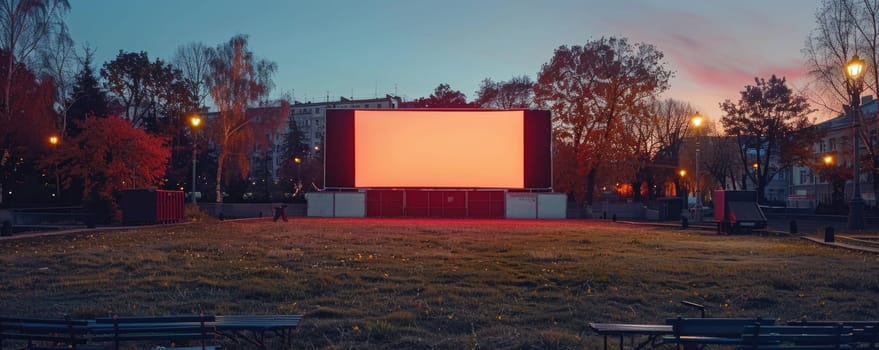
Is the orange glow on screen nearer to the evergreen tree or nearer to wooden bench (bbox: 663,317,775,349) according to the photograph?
the evergreen tree

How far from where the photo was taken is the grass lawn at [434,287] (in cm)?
828

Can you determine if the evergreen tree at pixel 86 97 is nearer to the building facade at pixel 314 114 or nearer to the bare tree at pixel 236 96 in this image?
the bare tree at pixel 236 96

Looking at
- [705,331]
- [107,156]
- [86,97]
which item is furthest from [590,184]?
[705,331]

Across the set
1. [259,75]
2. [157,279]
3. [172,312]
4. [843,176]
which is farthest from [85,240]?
[843,176]

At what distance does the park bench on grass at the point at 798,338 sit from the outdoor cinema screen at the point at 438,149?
37.0 m

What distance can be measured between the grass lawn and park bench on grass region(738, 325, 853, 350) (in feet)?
6.79

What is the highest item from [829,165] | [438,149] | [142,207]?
[438,149]

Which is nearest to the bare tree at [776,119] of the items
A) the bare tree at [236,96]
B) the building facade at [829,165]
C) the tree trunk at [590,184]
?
the building facade at [829,165]

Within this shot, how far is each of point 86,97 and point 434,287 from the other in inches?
1979

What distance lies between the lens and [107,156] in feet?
128

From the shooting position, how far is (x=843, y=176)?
5006cm

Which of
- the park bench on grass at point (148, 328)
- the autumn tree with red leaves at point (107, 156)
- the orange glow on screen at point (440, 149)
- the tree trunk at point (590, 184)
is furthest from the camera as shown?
the tree trunk at point (590, 184)

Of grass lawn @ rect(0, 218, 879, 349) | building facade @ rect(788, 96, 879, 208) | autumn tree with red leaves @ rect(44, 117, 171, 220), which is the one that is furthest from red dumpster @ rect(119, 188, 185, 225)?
building facade @ rect(788, 96, 879, 208)

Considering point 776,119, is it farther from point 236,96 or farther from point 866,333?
point 866,333
